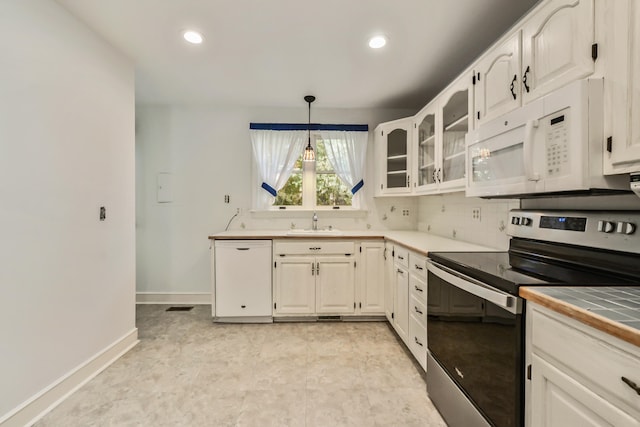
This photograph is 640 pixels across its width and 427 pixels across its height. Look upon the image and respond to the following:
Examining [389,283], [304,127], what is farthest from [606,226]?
[304,127]

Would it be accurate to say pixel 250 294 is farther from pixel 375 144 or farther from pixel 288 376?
pixel 375 144

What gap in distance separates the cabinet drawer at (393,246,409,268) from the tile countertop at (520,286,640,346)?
1.31m

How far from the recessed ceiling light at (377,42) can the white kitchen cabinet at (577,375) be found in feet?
6.56

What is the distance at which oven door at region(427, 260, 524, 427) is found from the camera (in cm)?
109

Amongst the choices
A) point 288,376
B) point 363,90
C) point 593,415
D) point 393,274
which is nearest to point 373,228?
point 393,274

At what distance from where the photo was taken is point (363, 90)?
309 cm

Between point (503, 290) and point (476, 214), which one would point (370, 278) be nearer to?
point (476, 214)

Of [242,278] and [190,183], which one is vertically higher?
[190,183]

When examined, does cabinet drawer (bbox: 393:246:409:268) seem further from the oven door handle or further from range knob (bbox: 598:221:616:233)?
range knob (bbox: 598:221:616:233)

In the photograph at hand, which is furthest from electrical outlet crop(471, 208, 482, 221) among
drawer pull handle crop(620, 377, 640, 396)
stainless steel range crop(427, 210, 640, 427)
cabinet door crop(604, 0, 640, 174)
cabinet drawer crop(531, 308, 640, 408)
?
drawer pull handle crop(620, 377, 640, 396)

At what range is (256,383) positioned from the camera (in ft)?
6.53

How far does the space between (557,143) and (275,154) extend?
9.39 feet

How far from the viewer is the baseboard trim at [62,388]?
155cm

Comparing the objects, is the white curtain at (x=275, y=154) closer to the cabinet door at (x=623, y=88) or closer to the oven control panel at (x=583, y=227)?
the oven control panel at (x=583, y=227)
